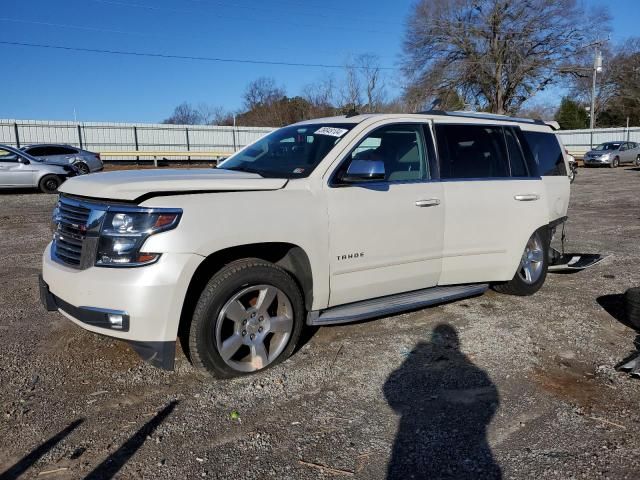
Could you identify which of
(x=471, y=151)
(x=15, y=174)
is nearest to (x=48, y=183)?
(x=15, y=174)

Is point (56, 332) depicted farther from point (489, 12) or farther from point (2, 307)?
point (489, 12)

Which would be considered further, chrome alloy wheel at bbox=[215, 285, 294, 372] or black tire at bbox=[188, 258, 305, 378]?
chrome alloy wheel at bbox=[215, 285, 294, 372]

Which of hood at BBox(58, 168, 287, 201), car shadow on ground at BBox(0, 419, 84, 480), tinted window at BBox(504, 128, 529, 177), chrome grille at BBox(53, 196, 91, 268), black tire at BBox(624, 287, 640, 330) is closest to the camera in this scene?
car shadow on ground at BBox(0, 419, 84, 480)

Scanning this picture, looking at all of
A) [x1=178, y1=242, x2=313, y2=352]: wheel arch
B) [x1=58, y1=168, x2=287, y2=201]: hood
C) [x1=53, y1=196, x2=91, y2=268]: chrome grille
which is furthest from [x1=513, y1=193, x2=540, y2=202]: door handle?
[x1=53, y1=196, x2=91, y2=268]: chrome grille

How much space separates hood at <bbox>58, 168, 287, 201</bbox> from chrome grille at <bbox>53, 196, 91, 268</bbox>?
0.11 meters

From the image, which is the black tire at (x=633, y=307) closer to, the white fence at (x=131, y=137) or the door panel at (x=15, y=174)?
the door panel at (x=15, y=174)

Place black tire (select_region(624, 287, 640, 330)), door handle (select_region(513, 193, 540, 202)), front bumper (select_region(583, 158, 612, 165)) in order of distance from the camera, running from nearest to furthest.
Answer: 1. black tire (select_region(624, 287, 640, 330))
2. door handle (select_region(513, 193, 540, 202))
3. front bumper (select_region(583, 158, 612, 165))

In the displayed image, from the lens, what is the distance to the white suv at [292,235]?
3.32 meters

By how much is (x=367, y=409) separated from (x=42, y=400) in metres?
2.08

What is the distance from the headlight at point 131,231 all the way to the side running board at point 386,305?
1326 millimetres

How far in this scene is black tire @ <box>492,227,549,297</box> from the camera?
555 centimetres

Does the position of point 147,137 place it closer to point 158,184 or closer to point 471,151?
point 471,151

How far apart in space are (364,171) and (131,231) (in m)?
1.68

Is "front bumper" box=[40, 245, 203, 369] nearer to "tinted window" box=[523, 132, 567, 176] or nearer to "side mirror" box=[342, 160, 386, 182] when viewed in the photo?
"side mirror" box=[342, 160, 386, 182]
